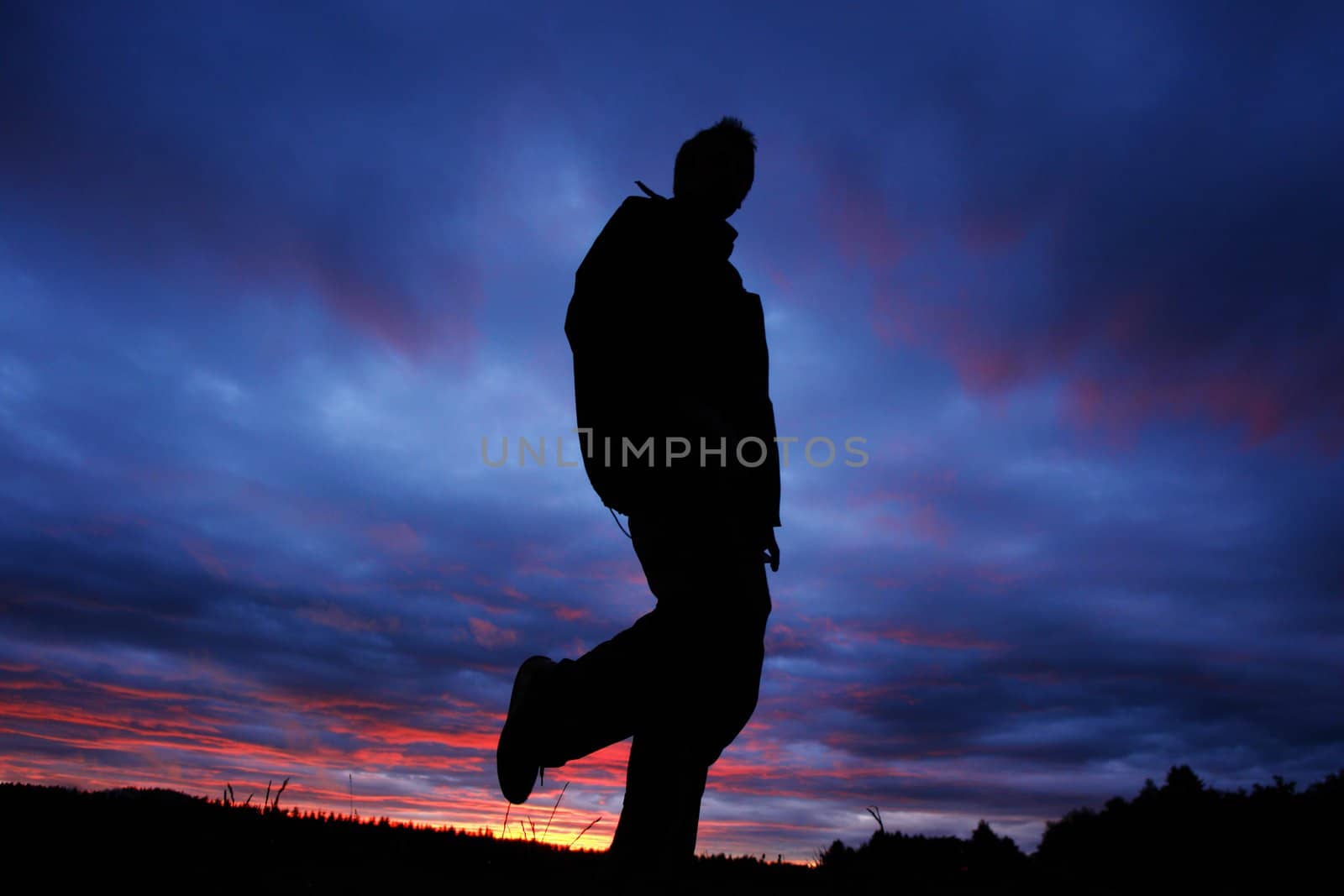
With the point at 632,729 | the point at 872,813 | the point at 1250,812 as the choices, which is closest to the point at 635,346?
the point at 632,729

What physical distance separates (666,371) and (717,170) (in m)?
1.27

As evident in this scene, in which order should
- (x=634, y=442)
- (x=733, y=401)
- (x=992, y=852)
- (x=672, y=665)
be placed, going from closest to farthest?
1. (x=672, y=665)
2. (x=634, y=442)
3. (x=733, y=401)
4. (x=992, y=852)

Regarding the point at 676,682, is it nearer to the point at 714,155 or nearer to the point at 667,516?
the point at 667,516

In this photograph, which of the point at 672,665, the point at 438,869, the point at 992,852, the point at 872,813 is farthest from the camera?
the point at 992,852

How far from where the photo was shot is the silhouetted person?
296 centimetres

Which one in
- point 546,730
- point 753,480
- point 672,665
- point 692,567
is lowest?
point 546,730

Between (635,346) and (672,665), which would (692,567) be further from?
(635,346)

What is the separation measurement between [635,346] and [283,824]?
345cm

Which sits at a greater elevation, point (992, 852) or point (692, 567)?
point (692, 567)

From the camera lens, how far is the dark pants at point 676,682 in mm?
2838

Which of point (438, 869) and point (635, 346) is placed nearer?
point (635, 346)

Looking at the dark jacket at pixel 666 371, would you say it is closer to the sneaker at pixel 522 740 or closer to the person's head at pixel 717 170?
the person's head at pixel 717 170

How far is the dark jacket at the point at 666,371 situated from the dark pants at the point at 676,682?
0.20m

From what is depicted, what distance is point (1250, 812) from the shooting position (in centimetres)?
1502
